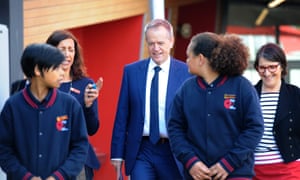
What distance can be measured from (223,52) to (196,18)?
808 centimetres

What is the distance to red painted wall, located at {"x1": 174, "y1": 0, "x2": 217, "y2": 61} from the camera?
12.7 metres

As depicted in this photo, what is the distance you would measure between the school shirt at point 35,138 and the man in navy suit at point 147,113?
1200 mm

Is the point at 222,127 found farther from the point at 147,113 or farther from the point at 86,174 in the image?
the point at 86,174

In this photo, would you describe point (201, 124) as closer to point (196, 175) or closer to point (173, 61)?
point (196, 175)

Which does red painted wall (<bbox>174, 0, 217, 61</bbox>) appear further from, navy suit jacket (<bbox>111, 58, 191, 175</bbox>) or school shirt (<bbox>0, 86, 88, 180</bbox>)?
school shirt (<bbox>0, 86, 88, 180</bbox>)

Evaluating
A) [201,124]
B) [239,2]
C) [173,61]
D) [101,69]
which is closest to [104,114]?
[101,69]

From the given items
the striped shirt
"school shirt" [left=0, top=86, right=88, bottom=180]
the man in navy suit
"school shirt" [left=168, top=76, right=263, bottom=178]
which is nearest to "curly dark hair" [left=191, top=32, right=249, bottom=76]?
"school shirt" [left=168, top=76, right=263, bottom=178]

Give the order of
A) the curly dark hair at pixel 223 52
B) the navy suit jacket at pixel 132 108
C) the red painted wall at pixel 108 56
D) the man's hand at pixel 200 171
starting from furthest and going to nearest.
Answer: the red painted wall at pixel 108 56 < the navy suit jacket at pixel 132 108 < the curly dark hair at pixel 223 52 < the man's hand at pixel 200 171

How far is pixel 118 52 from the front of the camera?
360 inches

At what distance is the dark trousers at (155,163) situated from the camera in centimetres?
567

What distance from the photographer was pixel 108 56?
9.20 metres

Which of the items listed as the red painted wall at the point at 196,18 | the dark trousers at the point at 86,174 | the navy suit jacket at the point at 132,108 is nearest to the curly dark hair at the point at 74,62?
the navy suit jacket at the point at 132,108

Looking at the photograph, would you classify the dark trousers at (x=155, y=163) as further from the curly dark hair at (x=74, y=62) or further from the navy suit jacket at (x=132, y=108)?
the curly dark hair at (x=74, y=62)

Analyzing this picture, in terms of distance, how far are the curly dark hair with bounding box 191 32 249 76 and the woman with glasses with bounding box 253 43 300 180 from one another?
92 cm
